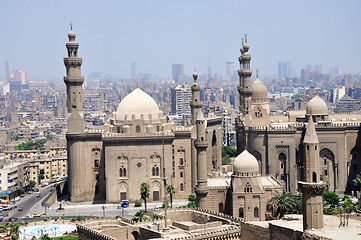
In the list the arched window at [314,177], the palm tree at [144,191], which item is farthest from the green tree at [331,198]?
the arched window at [314,177]

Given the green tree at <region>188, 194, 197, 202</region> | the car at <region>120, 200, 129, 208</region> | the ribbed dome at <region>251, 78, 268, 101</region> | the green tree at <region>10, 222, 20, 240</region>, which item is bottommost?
the green tree at <region>10, 222, 20, 240</region>

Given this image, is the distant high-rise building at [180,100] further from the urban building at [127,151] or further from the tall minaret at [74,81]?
the tall minaret at [74,81]

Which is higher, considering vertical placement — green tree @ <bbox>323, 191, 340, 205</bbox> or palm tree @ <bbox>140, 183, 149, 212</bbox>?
palm tree @ <bbox>140, 183, 149, 212</bbox>

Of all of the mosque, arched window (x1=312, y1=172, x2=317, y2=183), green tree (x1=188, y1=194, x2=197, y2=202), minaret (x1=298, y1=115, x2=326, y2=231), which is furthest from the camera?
the mosque

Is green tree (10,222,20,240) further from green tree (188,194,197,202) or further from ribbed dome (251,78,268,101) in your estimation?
ribbed dome (251,78,268,101)

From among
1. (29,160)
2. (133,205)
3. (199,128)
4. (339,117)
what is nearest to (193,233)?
(199,128)

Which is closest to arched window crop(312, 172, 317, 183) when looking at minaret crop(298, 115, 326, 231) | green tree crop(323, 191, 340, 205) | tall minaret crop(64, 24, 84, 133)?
minaret crop(298, 115, 326, 231)

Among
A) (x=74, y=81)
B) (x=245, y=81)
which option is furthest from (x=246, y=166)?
(x=74, y=81)

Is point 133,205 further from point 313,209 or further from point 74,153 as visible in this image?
point 313,209
